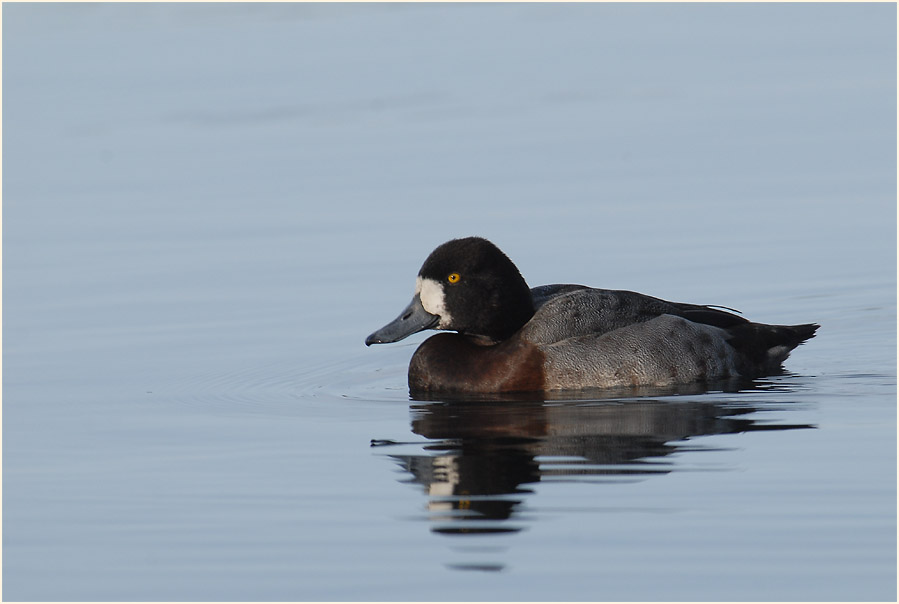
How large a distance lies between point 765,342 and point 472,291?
1.92m

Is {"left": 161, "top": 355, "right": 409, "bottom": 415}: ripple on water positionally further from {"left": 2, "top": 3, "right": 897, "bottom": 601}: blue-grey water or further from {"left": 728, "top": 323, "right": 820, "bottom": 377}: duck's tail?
{"left": 728, "top": 323, "right": 820, "bottom": 377}: duck's tail

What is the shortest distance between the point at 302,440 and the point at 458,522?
1884mm

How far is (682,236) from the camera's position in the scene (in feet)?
42.6

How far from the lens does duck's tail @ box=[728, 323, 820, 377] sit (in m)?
10.0

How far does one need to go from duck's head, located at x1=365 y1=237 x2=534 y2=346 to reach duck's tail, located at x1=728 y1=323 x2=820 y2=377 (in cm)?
143

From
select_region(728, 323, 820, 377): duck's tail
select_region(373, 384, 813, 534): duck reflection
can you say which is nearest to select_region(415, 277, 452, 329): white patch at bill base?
select_region(373, 384, 813, 534): duck reflection

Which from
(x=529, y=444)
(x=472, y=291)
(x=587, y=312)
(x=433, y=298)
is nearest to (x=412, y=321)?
(x=433, y=298)

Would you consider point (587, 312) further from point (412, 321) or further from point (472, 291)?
point (412, 321)

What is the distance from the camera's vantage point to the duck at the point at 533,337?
31.1 ft

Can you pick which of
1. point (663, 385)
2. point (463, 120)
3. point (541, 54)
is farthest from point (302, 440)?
point (541, 54)

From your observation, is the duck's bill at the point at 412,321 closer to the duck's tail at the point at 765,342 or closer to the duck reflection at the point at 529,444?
the duck reflection at the point at 529,444

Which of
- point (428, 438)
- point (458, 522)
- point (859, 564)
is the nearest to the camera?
point (859, 564)

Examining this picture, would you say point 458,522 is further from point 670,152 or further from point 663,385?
point 670,152

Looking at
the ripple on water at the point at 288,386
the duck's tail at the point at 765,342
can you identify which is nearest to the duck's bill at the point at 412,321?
the ripple on water at the point at 288,386
